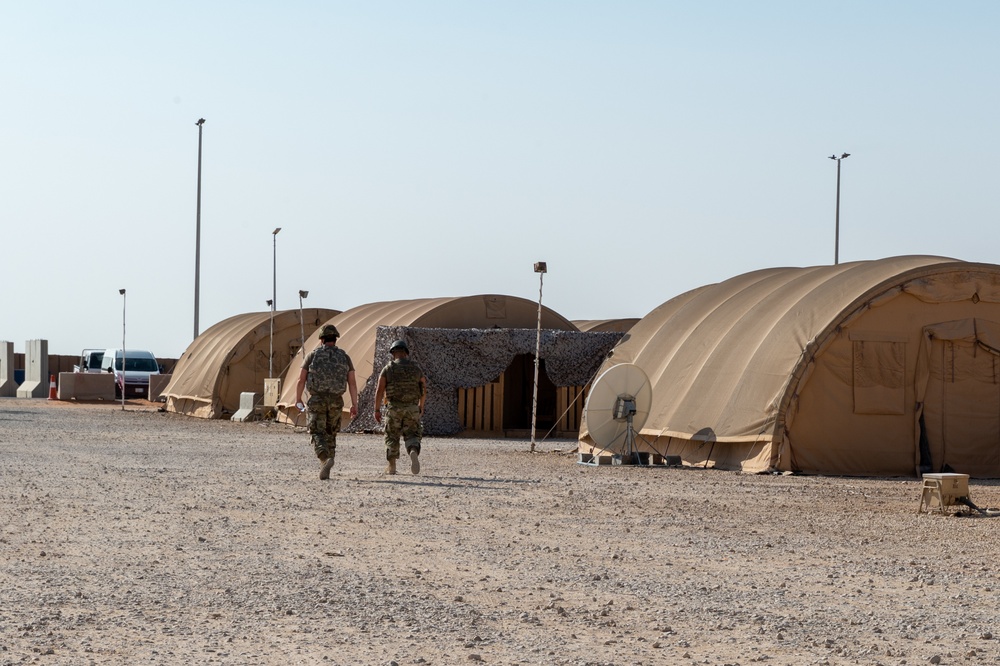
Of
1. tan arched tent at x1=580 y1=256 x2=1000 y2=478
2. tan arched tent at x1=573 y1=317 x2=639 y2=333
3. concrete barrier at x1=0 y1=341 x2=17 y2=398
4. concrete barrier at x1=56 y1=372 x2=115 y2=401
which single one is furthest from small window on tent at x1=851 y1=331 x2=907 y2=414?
concrete barrier at x1=0 y1=341 x2=17 y2=398

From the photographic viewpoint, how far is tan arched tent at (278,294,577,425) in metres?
29.4

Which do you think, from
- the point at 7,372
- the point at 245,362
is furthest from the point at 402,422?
the point at 7,372

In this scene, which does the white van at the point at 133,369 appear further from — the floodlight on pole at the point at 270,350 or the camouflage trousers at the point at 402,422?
the camouflage trousers at the point at 402,422

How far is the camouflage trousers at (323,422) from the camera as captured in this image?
606 inches

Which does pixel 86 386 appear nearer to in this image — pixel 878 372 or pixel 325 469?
pixel 325 469

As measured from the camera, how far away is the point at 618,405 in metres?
19.8

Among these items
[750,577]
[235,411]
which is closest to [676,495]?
[750,577]

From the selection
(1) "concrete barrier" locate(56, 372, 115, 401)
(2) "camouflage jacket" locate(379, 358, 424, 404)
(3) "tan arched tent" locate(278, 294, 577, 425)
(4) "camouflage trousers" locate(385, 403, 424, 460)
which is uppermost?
(3) "tan arched tent" locate(278, 294, 577, 425)

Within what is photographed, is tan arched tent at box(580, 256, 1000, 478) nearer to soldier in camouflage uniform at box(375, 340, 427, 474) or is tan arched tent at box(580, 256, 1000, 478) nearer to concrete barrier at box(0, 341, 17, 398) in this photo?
soldier in camouflage uniform at box(375, 340, 427, 474)

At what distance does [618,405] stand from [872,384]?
3.52m

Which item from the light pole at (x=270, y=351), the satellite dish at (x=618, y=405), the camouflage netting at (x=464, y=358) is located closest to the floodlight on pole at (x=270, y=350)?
the light pole at (x=270, y=351)

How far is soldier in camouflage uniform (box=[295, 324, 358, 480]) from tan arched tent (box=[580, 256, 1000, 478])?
5.90 metres

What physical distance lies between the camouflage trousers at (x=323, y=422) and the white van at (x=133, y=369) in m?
34.7

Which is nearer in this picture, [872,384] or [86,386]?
[872,384]
